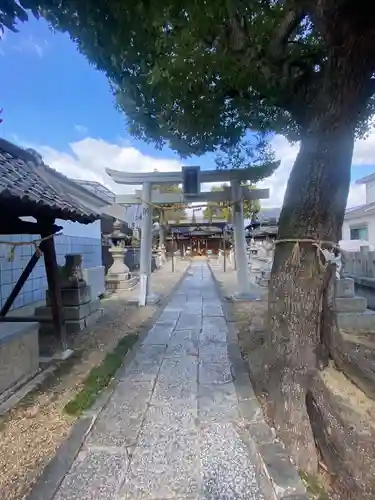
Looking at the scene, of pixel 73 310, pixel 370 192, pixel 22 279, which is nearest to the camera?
pixel 22 279

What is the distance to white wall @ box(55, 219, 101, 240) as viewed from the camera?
895cm

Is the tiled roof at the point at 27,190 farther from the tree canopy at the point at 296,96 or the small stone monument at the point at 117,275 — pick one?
the small stone monument at the point at 117,275

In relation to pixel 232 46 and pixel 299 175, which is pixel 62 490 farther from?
pixel 232 46

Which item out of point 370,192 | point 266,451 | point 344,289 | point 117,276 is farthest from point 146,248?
point 370,192

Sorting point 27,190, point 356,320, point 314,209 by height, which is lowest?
point 356,320

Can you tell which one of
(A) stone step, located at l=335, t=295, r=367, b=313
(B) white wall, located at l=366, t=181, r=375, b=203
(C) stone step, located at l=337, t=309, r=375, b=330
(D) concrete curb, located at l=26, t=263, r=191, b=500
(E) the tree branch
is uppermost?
(B) white wall, located at l=366, t=181, r=375, b=203

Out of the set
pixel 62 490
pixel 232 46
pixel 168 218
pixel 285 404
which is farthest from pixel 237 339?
pixel 168 218

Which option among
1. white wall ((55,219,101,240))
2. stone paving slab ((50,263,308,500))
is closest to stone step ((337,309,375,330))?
stone paving slab ((50,263,308,500))

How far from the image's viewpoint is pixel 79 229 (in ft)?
33.0

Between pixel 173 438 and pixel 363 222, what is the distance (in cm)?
1882

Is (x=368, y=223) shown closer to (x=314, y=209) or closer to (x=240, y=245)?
(x=240, y=245)

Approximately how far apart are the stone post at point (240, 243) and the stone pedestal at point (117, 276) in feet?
14.0

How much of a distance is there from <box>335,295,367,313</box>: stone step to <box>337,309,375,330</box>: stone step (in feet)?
0.23

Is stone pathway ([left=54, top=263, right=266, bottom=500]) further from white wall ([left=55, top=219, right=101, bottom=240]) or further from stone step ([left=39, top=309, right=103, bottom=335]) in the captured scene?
white wall ([left=55, top=219, right=101, bottom=240])
